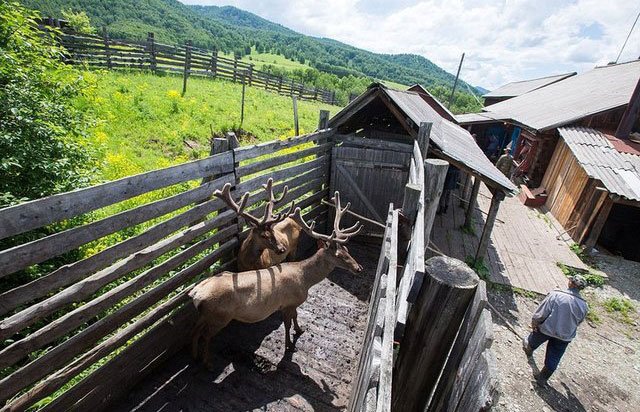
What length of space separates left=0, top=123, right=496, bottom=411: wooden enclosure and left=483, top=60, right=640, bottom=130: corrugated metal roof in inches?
599

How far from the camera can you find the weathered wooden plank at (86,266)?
2840 mm

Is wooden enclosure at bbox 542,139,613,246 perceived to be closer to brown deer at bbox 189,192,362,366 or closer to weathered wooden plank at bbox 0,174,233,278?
brown deer at bbox 189,192,362,366

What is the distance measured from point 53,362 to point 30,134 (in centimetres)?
281

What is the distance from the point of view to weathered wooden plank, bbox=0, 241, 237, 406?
9.59 ft

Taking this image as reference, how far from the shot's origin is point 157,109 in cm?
1257

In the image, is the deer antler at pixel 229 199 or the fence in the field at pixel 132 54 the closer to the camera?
the deer antler at pixel 229 199

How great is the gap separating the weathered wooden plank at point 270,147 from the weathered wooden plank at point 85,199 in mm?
579

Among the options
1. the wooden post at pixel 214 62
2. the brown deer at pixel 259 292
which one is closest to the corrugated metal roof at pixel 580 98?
the brown deer at pixel 259 292

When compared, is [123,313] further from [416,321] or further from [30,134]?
[416,321]

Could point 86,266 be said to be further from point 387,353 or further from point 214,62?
point 214,62

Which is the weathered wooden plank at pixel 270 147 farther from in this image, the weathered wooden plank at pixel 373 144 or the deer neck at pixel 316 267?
the deer neck at pixel 316 267

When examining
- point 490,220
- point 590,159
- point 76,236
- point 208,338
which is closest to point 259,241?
point 208,338

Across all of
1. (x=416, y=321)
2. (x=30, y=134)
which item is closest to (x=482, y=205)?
(x=416, y=321)

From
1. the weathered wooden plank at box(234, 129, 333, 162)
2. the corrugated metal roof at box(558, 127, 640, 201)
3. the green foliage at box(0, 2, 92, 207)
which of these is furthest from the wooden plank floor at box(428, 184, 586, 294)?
the green foliage at box(0, 2, 92, 207)
